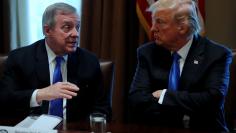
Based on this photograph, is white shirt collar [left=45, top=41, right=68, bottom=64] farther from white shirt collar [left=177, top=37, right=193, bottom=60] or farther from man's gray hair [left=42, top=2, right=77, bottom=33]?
white shirt collar [left=177, top=37, right=193, bottom=60]

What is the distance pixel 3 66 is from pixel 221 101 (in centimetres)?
132

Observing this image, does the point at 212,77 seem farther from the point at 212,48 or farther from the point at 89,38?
the point at 89,38

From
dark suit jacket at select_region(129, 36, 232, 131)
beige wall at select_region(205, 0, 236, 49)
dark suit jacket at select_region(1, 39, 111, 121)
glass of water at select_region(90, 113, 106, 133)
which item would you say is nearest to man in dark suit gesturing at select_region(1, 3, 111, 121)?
dark suit jacket at select_region(1, 39, 111, 121)

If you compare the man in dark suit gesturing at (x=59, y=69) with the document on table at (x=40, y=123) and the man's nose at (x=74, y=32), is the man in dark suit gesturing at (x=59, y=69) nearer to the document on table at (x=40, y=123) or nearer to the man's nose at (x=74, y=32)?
the man's nose at (x=74, y=32)

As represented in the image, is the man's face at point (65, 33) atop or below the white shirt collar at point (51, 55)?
atop

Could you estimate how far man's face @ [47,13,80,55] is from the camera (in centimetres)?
233

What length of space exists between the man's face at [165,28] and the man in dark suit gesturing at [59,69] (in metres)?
0.42

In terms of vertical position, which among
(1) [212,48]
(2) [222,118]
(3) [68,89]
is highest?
(1) [212,48]

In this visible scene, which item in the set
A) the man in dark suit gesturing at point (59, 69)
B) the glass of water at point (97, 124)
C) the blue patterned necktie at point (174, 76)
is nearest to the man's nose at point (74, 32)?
the man in dark suit gesturing at point (59, 69)

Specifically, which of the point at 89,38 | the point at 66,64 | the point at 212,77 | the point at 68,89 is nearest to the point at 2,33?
the point at 89,38

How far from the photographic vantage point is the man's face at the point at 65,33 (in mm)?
2326

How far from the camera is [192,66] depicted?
7.30 feet

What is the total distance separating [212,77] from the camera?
2.19 m

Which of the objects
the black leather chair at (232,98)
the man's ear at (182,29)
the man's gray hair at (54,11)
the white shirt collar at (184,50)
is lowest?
the black leather chair at (232,98)
